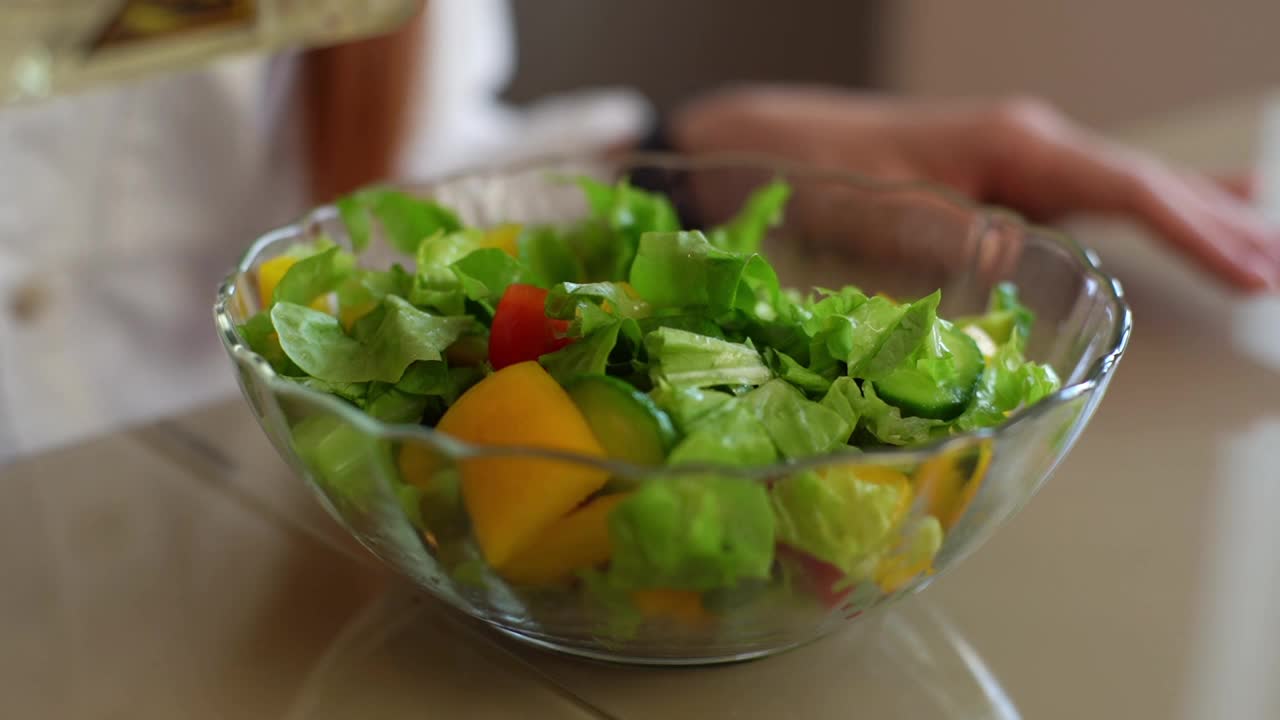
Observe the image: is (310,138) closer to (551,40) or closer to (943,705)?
(943,705)

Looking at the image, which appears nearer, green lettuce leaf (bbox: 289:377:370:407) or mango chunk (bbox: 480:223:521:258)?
green lettuce leaf (bbox: 289:377:370:407)

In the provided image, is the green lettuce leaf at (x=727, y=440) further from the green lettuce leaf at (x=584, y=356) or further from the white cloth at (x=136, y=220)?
the white cloth at (x=136, y=220)

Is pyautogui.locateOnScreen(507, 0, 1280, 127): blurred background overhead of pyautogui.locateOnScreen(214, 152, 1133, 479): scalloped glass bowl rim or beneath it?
beneath

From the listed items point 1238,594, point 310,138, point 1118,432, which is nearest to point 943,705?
point 1238,594

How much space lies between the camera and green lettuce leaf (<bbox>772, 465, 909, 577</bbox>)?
40 centimetres

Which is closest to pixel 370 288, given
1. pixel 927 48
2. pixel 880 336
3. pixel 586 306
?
pixel 586 306

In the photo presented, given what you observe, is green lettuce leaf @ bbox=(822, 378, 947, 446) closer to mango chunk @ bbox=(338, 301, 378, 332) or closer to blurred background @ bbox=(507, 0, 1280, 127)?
mango chunk @ bbox=(338, 301, 378, 332)

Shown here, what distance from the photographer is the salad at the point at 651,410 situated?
0.41 meters

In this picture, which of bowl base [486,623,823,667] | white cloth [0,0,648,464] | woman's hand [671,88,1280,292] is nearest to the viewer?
bowl base [486,623,823,667]

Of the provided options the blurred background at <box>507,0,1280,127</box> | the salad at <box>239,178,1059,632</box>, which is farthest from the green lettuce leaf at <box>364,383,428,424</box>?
the blurred background at <box>507,0,1280,127</box>

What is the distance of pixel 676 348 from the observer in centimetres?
48

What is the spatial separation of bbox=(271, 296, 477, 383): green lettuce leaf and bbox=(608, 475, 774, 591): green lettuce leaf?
141mm

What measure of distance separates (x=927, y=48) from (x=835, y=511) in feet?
8.13

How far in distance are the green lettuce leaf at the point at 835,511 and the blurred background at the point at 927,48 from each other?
206 cm
